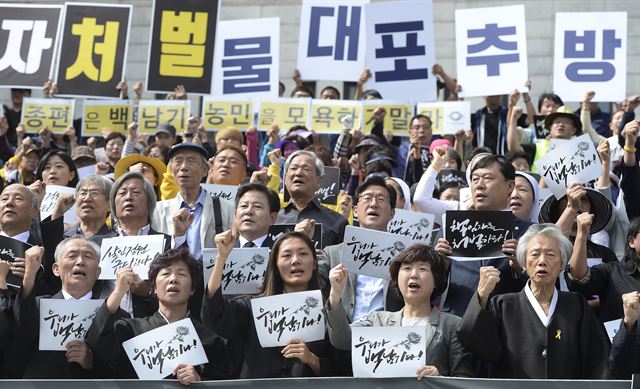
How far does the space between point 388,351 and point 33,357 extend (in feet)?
7.60

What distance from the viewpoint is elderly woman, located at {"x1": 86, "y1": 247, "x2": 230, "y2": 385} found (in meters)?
7.75

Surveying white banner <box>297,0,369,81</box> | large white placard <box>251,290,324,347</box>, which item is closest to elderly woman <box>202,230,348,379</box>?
large white placard <box>251,290,324,347</box>

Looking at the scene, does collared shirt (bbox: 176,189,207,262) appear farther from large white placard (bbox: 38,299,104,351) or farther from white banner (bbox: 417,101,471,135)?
white banner (bbox: 417,101,471,135)

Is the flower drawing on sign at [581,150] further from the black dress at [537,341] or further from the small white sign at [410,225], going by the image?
the black dress at [537,341]

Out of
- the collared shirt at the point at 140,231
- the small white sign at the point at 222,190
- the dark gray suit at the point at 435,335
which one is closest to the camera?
the dark gray suit at the point at 435,335

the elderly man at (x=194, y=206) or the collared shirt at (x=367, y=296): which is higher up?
the elderly man at (x=194, y=206)

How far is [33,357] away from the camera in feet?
26.7

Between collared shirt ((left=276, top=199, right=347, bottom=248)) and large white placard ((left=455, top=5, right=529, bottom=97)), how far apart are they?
14.0 feet

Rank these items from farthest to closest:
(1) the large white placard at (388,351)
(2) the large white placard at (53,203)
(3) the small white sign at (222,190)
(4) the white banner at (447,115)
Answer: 1. (4) the white banner at (447,115)
2. (2) the large white placard at (53,203)
3. (3) the small white sign at (222,190)
4. (1) the large white placard at (388,351)

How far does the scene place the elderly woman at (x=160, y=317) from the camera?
7.75 meters

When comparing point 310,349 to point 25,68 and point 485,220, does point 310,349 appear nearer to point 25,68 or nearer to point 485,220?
point 485,220

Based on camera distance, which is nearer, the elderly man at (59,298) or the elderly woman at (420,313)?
the elderly woman at (420,313)

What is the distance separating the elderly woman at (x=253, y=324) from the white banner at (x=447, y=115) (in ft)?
18.1

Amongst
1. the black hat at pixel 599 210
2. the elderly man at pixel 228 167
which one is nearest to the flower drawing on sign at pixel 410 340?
the black hat at pixel 599 210
